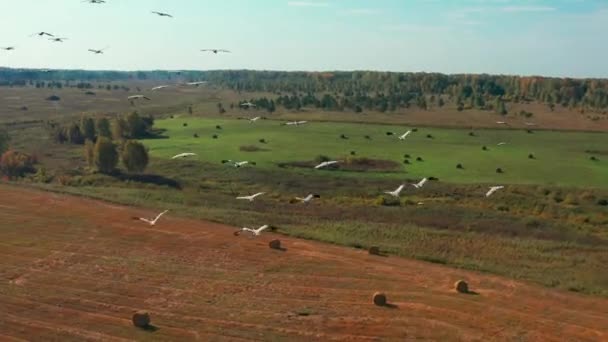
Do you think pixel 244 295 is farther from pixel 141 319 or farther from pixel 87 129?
pixel 87 129

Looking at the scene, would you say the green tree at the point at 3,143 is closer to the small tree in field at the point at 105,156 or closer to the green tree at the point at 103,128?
the green tree at the point at 103,128

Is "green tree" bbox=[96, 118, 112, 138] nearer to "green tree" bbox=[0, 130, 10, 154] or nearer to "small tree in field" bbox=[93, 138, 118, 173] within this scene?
"green tree" bbox=[0, 130, 10, 154]

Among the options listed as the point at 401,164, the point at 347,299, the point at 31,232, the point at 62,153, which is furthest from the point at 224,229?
the point at 62,153

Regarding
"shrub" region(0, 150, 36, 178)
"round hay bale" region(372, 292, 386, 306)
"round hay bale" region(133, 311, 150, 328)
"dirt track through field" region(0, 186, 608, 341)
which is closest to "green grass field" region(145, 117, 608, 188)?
"shrub" region(0, 150, 36, 178)

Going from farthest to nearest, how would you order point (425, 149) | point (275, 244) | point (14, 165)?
1. point (425, 149)
2. point (14, 165)
3. point (275, 244)

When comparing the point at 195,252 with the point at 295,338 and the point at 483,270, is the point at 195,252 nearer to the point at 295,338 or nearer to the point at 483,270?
the point at 295,338

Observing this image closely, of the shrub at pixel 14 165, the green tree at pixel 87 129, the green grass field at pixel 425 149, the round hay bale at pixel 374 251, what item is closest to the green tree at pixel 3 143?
the shrub at pixel 14 165

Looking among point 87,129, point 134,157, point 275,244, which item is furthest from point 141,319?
point 87,129
